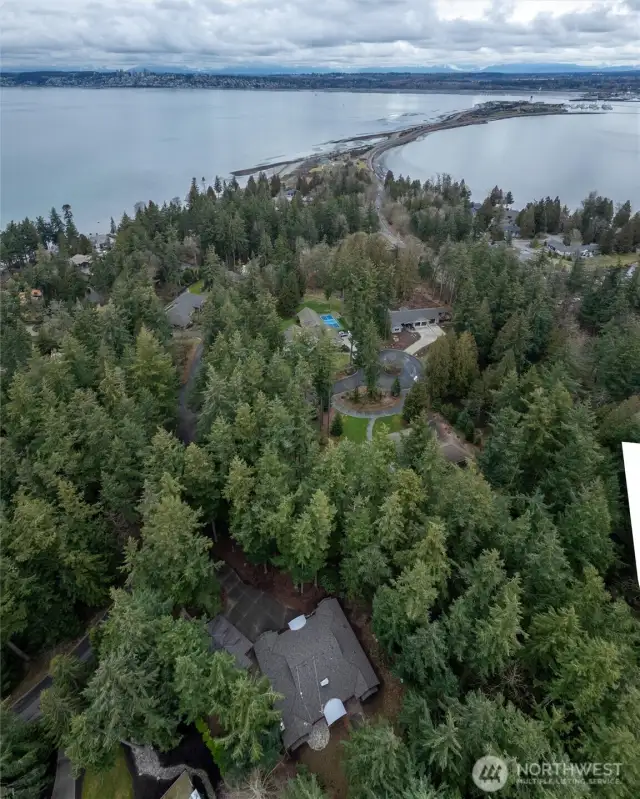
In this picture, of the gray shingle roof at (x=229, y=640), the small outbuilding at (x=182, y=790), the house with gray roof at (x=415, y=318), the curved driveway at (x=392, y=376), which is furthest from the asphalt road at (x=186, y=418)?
the house with gray roof at (x=415, y=318)

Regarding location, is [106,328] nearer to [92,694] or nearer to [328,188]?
[92,694]

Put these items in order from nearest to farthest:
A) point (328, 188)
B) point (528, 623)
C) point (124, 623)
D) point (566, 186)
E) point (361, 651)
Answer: point (124, 623), point (528, 623), point (361, 651), point (328, 188), point (566, 186)

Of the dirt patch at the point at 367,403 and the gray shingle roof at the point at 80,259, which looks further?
the gray shingle roof at the point at 80,259

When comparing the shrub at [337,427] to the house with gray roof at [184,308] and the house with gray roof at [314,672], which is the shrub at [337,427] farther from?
the house with gray roof at [184,308]

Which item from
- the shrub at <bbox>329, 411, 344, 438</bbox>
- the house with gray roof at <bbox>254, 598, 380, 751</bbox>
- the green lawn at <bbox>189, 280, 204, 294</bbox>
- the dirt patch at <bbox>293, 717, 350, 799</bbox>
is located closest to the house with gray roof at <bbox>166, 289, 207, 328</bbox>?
the green lawn at <bbox>189, 280, 204, 294</bbox>

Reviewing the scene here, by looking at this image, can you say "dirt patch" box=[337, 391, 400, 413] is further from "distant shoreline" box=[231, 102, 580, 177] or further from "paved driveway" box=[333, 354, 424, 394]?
"distant shoreline" box=[231, 102, 580, 177]

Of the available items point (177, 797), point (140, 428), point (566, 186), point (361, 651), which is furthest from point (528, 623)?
point (566, 186)
